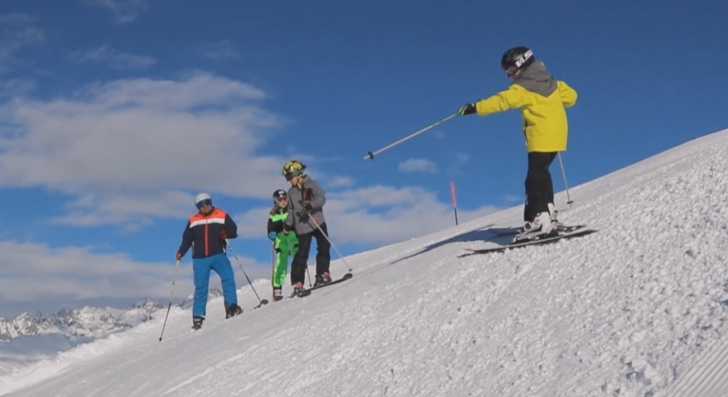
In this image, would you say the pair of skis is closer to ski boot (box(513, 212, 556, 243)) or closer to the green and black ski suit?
ski boot (box(513, 212, 556, 243))

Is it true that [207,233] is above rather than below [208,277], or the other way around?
above

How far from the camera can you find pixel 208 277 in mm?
12500

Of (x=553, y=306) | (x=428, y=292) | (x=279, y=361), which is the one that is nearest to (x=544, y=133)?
(x=428, y=292)

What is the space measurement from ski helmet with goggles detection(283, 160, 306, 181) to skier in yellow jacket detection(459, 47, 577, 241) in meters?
4.45

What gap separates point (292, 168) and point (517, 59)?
4940mm

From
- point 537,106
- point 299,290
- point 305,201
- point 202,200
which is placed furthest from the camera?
point 202,200

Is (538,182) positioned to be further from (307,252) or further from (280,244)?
(280,244)

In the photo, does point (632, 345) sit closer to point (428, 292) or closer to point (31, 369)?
point (428, 292)

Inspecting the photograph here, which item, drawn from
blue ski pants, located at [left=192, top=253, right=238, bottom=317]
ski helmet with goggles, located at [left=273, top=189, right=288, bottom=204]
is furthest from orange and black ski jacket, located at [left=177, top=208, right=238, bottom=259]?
ski helmet with goggles, located at [left=273, top=189, right=288, bottom=204]

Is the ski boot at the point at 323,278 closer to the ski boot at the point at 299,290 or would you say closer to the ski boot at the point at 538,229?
the ski boot at the point at 299,290

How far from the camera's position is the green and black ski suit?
1302cm

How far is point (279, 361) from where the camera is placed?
6844mm

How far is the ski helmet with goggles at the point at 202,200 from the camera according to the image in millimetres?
12555

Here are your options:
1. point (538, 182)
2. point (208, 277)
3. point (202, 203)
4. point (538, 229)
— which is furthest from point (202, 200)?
point (538, 229)
